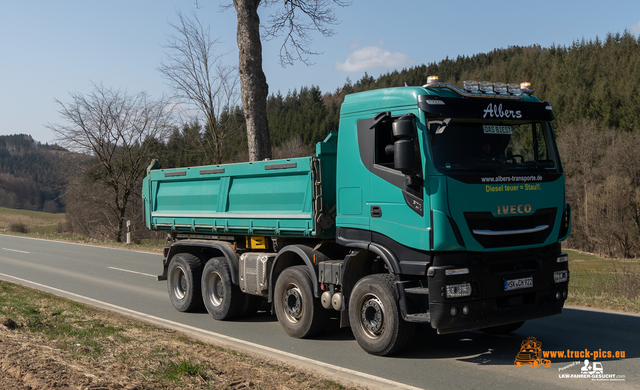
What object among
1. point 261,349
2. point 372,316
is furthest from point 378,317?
point 261,349

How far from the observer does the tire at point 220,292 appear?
29.6 ft

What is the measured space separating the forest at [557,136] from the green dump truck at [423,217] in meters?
1.00

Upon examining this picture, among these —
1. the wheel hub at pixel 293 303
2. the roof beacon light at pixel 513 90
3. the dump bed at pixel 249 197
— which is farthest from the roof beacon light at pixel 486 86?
the wheel hub at pixel 293 303

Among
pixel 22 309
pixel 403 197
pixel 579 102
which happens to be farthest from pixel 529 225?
pixel 579 102

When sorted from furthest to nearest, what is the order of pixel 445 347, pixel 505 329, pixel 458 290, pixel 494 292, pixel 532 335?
pixel 505 329
pixel 532 335
pixel 445 347
pixel 494 292
pixel 458 290

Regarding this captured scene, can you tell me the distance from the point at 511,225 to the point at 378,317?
6.05 feet

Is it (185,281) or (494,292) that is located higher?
(494,292)

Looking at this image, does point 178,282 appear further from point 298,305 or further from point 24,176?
point 24,176

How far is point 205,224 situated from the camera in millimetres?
9539

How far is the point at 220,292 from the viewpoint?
30.6ft

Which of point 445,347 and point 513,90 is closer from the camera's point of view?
point 513,90

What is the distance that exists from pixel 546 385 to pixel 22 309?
26.3 ft

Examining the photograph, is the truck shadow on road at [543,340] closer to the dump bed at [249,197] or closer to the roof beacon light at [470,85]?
the dump bed at [249,197]

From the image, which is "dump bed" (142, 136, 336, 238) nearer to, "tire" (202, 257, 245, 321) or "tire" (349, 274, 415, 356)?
"tire" (202, 257, 245, 321)
